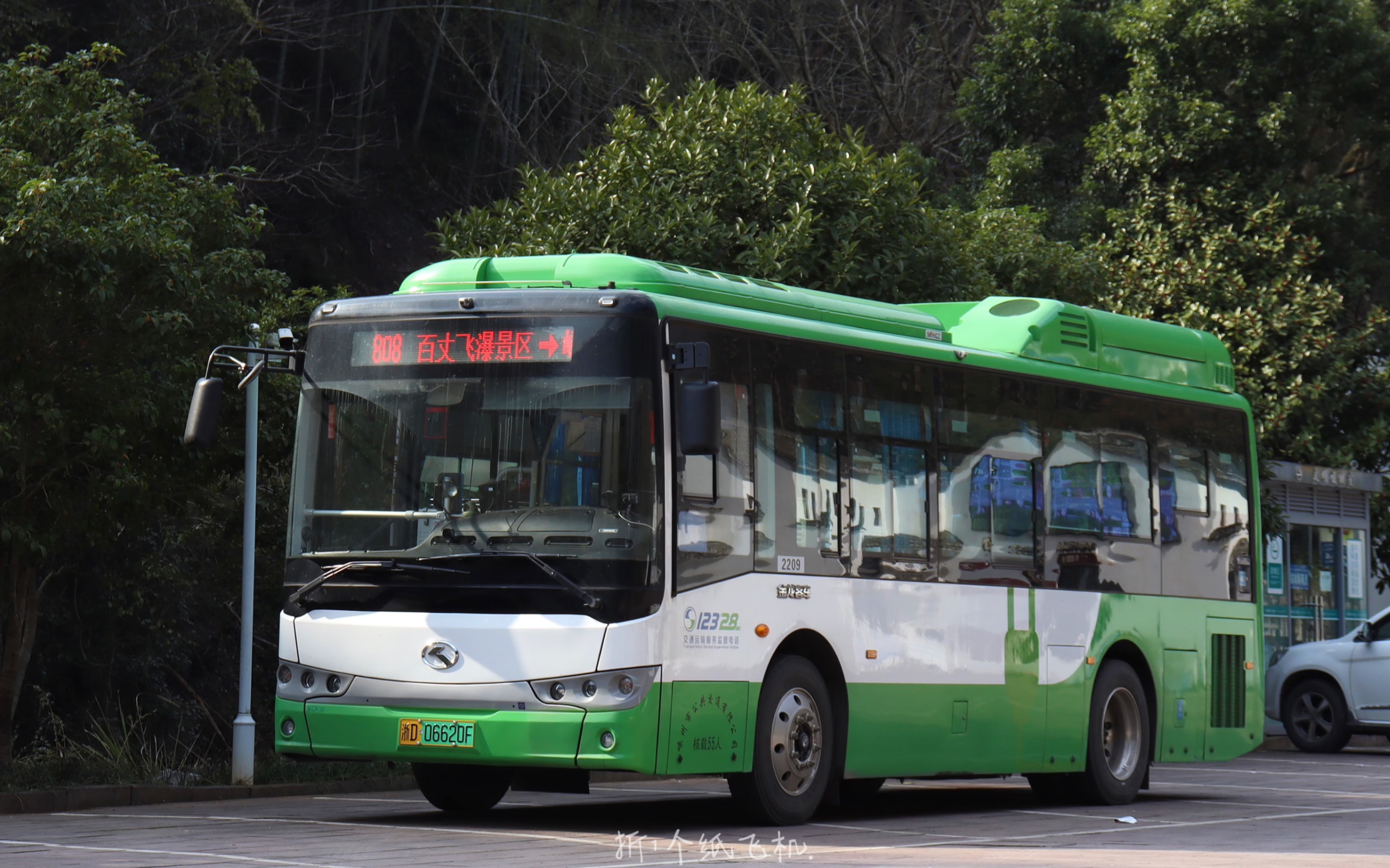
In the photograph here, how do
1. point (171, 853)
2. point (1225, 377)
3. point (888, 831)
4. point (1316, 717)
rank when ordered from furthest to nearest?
point (1316, 717), point (1225, 377), point (888, 831), point (171, 853)

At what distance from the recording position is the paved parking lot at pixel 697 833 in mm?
10164

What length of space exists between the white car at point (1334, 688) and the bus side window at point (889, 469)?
11.9 metres

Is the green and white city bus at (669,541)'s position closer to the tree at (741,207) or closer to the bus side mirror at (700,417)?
the bus side mirror at (700,417)

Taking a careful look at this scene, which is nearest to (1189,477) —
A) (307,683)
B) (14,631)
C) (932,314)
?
(932,314)

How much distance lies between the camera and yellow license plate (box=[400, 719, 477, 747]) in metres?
11.2

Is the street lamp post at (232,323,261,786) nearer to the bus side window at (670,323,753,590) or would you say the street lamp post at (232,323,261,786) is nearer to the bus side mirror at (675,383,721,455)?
the bus side window at (670,323,753,590)

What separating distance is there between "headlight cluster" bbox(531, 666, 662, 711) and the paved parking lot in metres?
0.74

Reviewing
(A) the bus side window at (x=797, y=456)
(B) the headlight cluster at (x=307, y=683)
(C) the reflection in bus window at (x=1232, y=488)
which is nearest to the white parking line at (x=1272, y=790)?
(C) the reflection in bus window at (x=1232, y=488)

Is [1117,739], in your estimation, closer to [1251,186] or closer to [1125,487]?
[1125,487]

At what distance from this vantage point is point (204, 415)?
1135cm

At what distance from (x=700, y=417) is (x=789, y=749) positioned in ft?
7.72

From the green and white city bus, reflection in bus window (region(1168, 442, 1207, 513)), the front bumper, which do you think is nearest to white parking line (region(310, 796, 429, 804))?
the green and white city bus

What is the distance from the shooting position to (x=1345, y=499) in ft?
89.2

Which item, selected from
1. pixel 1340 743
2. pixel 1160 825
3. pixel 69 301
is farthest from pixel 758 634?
pixel 1340 743
